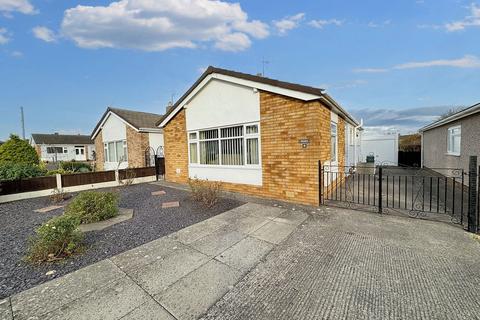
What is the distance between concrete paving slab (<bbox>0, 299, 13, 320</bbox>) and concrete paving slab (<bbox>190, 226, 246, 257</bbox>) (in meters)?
2.27

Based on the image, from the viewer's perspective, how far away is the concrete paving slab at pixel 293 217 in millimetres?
5045

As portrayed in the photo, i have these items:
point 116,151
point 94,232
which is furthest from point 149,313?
point 116,151

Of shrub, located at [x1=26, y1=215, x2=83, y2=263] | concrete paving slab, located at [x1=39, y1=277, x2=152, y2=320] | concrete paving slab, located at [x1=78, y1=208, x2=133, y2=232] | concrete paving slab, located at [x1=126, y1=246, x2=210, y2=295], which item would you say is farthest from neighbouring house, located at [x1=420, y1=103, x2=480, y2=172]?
shrub, located at [x1=26, y1=215, x2=83, y2=263]

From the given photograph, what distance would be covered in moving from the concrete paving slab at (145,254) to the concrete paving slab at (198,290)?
877 millimetres

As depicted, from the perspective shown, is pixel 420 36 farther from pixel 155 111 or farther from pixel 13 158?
pixel 13 158

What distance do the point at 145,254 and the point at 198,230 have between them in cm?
125

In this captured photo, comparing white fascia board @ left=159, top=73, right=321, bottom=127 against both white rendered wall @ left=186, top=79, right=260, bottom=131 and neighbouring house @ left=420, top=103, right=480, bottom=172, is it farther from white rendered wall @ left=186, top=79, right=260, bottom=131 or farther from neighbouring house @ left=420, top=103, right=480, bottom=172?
neighbouring house @ left=420, top=103, right=480, bottom=172

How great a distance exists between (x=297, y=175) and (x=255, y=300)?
4.53m

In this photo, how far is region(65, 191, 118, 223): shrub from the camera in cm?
514

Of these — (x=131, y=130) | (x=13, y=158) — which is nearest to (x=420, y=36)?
(x=131, y=130)

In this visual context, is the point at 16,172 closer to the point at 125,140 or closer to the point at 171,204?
the point at 171,204

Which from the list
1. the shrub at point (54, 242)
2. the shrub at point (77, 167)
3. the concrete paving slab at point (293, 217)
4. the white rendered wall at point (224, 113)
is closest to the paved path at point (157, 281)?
the concrete paving slab at point (293, 217)

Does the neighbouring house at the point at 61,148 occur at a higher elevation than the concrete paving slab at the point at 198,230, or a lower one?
higher

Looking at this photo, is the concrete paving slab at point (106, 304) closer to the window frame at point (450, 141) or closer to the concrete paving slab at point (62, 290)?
the concrete paving slab at point (62, 290)
